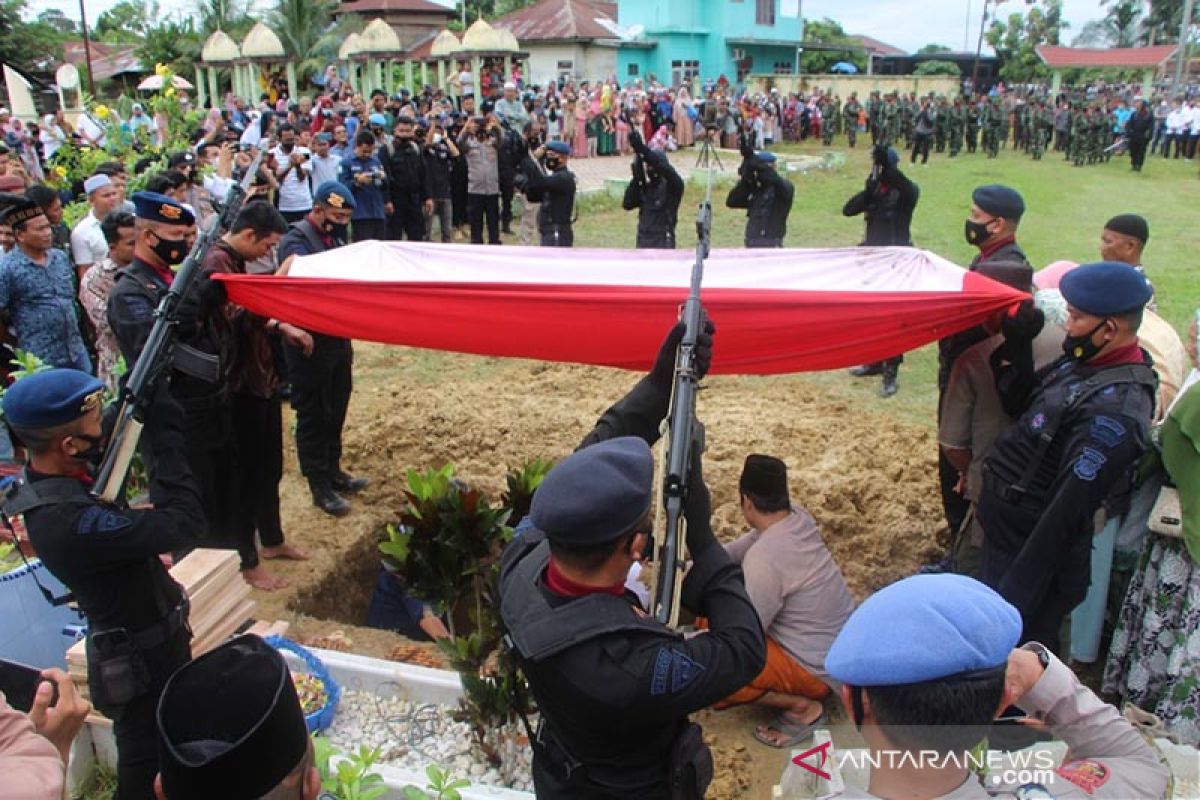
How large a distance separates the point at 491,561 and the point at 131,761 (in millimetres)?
1342

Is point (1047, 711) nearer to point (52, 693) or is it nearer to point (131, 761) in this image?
point (52, 693)

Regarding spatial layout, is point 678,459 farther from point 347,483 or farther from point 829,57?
point 829,57

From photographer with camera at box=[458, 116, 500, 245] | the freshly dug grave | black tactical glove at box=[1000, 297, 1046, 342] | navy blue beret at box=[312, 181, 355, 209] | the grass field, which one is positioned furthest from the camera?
photographer with camera at box=[458, 116, 500, 245]

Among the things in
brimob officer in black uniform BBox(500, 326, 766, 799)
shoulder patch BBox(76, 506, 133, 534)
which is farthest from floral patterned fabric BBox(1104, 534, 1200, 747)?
shoulder patch BBox(76, 506, 133, 534)

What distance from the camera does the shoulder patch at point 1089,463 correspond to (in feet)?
8.69

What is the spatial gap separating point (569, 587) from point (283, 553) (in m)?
3.09

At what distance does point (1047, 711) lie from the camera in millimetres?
1598

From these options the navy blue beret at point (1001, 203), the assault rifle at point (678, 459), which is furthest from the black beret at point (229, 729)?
the navy blue beret at point (1001, 203)

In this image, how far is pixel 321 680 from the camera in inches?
123

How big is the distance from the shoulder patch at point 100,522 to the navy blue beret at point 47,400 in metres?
0.24

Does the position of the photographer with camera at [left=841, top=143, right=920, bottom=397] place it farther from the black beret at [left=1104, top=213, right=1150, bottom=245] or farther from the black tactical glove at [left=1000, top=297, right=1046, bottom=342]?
the black tactical glove at [left=1000, top=297, right=1046, bottom=342]

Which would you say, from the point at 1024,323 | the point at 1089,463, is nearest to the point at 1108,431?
the point at 1089,463

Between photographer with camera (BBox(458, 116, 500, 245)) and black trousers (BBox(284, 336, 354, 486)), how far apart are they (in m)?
Answer: 5.13

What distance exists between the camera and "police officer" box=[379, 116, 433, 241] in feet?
30.1
